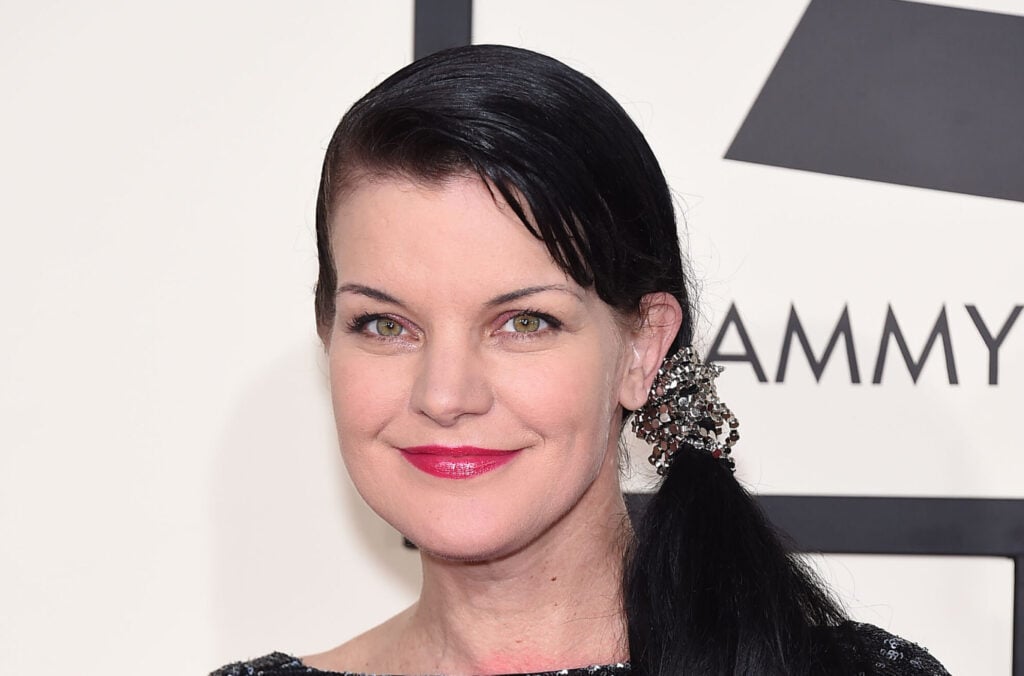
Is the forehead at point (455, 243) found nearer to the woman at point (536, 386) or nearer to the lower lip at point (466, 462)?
the woman at point (536, 386)

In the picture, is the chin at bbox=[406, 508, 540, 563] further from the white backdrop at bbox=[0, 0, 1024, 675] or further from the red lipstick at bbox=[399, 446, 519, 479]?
the white backdrop at bbox=[0, 0, 1024, 675]

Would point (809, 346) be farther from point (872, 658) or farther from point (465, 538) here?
point (465, 538)

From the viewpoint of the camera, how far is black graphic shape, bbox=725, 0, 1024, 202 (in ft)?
6.33

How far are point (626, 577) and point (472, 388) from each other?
0.31 meters

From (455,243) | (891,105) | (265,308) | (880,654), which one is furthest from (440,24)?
(880,654)

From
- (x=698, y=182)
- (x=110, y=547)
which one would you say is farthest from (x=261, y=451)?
(x=698, y=182)

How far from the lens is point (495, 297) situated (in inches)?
47.8

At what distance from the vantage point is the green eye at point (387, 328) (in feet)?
4.24

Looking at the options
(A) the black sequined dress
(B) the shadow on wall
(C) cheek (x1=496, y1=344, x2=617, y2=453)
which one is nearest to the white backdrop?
(B) the shadow on wall

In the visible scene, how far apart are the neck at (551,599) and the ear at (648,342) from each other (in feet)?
0.38

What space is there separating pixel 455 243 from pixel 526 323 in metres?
0.11

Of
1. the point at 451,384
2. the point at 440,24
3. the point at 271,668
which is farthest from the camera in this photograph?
the point at 440,24

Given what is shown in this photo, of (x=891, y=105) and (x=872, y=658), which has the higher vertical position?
(x=891, y=105)

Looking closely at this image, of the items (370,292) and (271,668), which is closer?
(370,292)
